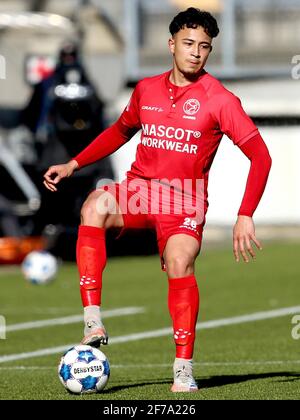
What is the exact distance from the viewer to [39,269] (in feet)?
64.3

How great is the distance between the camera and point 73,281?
66.0 feet

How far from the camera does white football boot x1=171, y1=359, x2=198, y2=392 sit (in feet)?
30.0

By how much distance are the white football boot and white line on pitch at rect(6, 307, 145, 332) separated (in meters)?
5.25

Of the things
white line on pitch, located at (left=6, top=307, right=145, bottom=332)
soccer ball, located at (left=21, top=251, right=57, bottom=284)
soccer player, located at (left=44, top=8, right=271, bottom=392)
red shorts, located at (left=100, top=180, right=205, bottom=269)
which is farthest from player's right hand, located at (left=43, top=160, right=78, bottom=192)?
soccer ball, located at (left=21, top=251, right=57, bottom=284)

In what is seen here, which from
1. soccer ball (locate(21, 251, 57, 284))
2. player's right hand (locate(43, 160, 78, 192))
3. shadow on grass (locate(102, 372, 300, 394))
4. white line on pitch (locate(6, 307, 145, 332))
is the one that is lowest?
shadow on grass (locate(102, 372, 300, 394))

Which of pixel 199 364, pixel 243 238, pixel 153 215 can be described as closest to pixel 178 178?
pixel 153 215

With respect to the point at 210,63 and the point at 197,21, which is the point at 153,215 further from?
the point at 210,63

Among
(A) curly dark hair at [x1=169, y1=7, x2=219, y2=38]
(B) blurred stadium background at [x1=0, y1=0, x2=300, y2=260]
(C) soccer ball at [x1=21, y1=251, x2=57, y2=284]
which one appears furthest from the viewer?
(B) blurred stadium background at [x1=0, y1=0, x2=300, y2=260]

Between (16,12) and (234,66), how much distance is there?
4.94m

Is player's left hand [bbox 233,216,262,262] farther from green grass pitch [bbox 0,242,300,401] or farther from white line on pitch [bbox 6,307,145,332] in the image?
white line on pitch [bbox 6,307,145,332]

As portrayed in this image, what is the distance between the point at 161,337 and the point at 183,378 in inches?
171

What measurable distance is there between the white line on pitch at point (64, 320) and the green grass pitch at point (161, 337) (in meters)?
0.18

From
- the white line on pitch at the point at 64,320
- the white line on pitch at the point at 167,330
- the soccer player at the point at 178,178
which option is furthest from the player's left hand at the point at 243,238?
the white line on pitch at the point at 64,320

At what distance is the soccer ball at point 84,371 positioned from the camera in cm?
916
